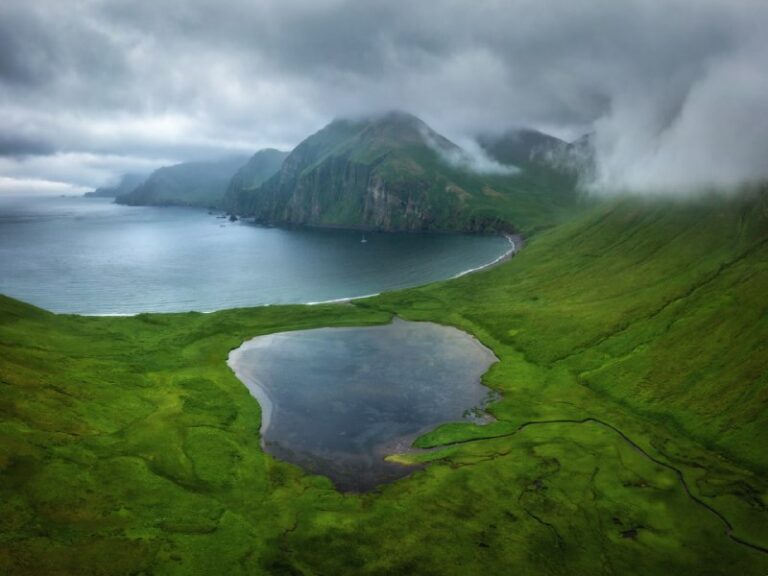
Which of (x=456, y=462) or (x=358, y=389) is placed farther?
(x=358, y=389)

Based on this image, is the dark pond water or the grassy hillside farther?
the dark pond water

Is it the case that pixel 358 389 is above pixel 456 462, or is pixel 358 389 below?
above

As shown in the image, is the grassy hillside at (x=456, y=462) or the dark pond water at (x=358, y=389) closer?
the grassy hillside at (x=456, y=462)

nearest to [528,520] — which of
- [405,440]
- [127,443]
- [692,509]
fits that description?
[692,509]

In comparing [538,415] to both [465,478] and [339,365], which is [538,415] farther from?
[339,365]
